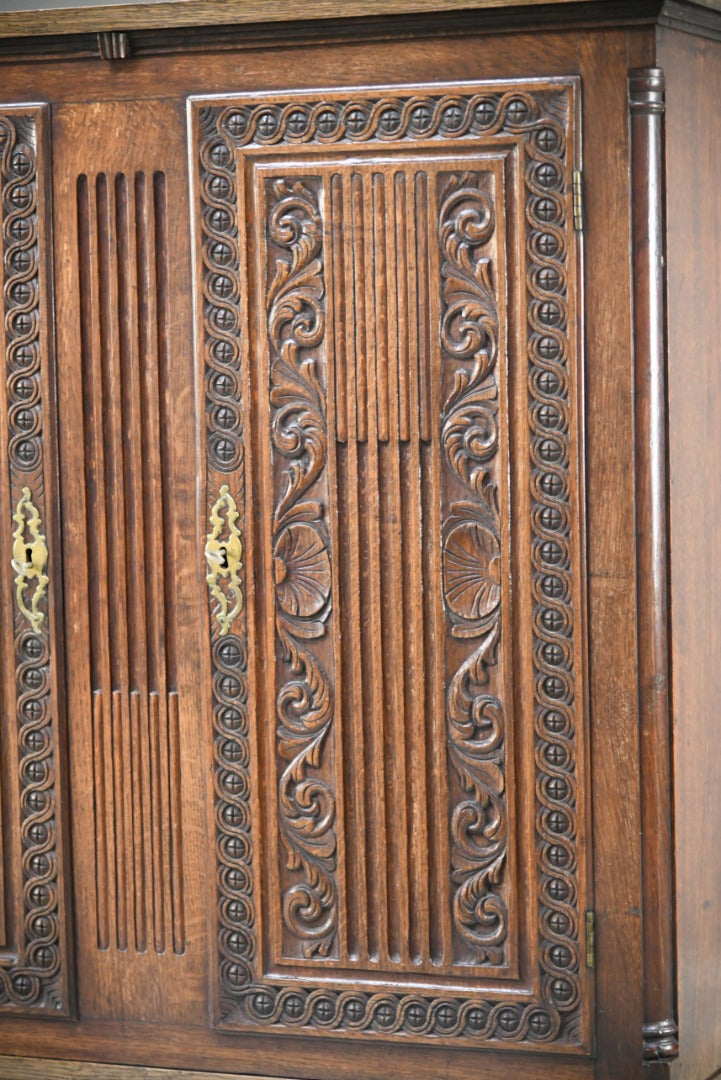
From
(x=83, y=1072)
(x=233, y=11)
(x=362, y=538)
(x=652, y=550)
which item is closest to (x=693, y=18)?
(x=233, y=11)

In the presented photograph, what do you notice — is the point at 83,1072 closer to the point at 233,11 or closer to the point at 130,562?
the point at 130,562

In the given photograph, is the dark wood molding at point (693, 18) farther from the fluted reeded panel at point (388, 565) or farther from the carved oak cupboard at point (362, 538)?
the fluted reeded panel at point (388, 565)

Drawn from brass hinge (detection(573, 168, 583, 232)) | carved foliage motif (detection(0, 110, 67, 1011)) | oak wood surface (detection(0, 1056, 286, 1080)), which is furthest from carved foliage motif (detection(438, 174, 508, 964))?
carved foliage motif (detection(0, 110, 67, 1011))

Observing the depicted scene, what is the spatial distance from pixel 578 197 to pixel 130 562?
945mm

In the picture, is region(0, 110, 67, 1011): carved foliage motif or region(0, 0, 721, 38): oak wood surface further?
region(0, 110, 67, 1011): carved foliage motif

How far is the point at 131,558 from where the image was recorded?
7.63ft

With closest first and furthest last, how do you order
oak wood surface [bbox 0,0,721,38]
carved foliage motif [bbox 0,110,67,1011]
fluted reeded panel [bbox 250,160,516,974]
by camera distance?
oak wood surface [bbox 0,0,721,38]
fluted reeded panel [bbox 250,160,516,974]
carved foliage motif [bbox 0,110,67,1011]

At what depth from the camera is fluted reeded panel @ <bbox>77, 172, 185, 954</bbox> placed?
7.48ft

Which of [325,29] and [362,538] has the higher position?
[325,29]

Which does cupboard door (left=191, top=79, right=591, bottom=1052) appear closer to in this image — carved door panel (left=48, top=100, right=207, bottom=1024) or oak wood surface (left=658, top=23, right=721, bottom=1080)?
carved door panel (left=48, top=100, right=207, bottom=1024)

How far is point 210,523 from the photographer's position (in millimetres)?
2281

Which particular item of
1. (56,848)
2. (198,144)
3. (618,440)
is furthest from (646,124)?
(56,848)

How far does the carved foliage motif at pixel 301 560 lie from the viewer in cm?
222

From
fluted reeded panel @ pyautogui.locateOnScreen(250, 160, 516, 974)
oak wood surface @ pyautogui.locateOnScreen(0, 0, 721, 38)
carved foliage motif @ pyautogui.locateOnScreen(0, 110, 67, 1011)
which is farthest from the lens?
carved foliage motif @ pyautogui.locateOnScreen(0, 110, 67, 1011)
